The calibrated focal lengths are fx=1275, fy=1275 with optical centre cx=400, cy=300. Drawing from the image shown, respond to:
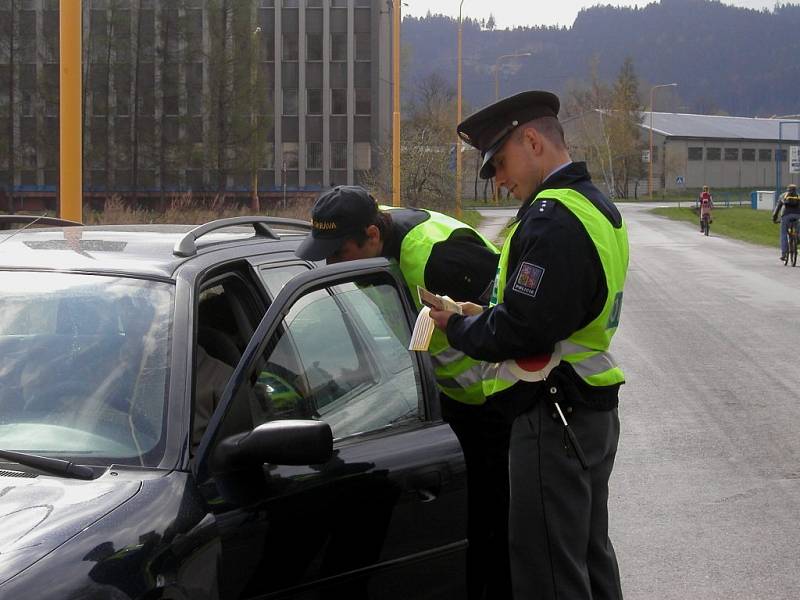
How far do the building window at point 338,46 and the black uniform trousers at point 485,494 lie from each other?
7058 cm

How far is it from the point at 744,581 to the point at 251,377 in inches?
124

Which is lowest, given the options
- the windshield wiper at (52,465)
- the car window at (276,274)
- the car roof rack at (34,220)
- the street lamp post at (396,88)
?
the windshield wiper at (52,465)

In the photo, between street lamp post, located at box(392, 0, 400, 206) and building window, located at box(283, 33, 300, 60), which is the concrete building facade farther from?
street lamp post, located at box(392, 0, 400, 206)

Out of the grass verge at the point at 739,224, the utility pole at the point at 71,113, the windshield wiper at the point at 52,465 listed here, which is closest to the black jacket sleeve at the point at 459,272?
the windshield wiper at the point at 52,465

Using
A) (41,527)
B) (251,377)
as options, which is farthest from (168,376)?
(41,527)

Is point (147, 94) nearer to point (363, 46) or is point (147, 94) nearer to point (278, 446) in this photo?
point (363, 46)

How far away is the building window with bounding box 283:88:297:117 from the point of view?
74.0 metres

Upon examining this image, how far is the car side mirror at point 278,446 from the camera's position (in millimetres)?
3014

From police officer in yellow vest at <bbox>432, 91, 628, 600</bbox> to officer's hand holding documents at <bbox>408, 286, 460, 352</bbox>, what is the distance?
0.04m

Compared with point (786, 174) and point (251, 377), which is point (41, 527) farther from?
point (786, 174)

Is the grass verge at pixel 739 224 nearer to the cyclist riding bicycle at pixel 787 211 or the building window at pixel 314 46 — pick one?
the cyclist riding bicycle at pixel 787 211

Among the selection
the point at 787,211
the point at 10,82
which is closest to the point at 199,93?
the point at 10,82

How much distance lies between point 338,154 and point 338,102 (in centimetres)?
300

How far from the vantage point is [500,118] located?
3.76m
